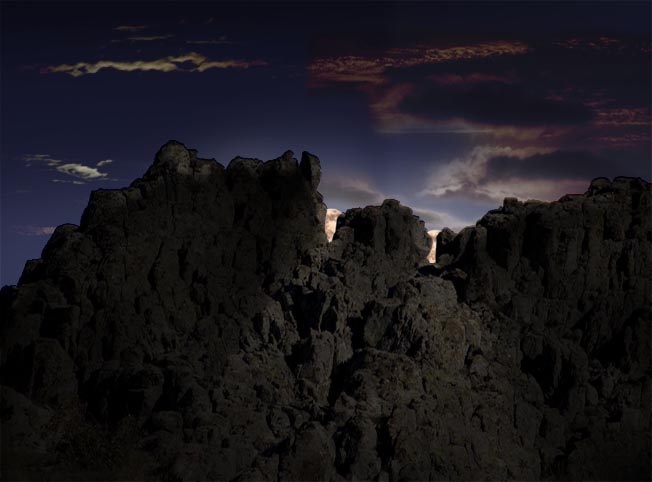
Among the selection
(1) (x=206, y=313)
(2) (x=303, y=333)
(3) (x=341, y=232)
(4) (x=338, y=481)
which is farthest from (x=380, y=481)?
(3) (x=341, y=232)

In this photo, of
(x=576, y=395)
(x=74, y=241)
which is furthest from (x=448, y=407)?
(x=74, y=241)

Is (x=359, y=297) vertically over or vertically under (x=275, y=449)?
over

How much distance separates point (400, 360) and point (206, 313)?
1656 centimetres

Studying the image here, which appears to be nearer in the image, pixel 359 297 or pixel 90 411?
pixel 90 411

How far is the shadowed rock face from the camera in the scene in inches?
2633

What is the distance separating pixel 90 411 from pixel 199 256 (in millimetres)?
16071

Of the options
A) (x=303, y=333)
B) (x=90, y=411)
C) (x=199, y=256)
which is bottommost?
(x=90, y=411)

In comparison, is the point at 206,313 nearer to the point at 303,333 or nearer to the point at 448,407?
the point at 303,333

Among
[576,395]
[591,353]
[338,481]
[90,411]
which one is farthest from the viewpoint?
[591,353]

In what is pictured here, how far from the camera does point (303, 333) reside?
7762cm

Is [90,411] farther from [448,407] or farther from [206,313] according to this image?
[448,407]

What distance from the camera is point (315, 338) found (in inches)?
2950

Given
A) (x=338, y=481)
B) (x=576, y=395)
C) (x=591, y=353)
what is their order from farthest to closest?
(x=591, y=353) → (x=576, y=395) → (x=338, y=481)

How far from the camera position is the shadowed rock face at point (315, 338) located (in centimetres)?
6688
